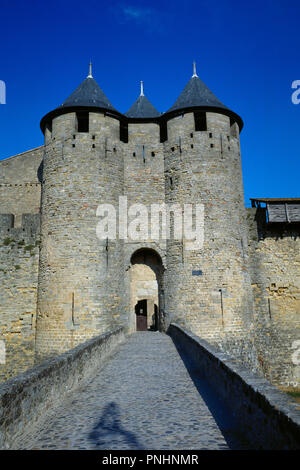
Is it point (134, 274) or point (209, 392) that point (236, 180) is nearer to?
point (134, 274)

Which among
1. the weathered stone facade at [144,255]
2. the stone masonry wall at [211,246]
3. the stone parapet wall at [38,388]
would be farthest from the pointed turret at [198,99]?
the stone parapet wall at [38,388]

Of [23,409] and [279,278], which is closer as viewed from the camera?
[23,409]

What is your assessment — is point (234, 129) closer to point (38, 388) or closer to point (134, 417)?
point (134, 417)

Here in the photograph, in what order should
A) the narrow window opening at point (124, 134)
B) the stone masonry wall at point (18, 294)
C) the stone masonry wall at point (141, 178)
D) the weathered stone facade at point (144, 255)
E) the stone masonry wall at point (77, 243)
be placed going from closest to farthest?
the stone masonry wall at point (77, 243) < the weathered stone facade at point (144, 255) < the stone masonry wall at point (18, 294) < the stone masonry wall at point (141, 178) < the narrow window opening at point (124, 134)

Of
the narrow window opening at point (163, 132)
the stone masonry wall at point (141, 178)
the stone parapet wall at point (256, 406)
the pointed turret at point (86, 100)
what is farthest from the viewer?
the narrow window opening at point (163, 132)

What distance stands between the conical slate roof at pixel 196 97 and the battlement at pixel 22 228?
6800mm

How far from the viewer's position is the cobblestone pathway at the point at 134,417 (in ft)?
12.1

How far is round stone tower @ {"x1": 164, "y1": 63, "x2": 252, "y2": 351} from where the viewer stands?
43.2 ft

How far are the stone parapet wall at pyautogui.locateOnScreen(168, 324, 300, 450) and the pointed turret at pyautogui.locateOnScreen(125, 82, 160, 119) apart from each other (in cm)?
1218

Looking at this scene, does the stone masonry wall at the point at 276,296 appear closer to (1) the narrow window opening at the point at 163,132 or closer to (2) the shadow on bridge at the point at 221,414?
(1) the narrow window opening at the point at 163,132

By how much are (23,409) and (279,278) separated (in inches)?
509

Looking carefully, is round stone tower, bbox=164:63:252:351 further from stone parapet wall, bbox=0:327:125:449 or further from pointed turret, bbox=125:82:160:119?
stone parapet wall, bbox=0:327:125:449
